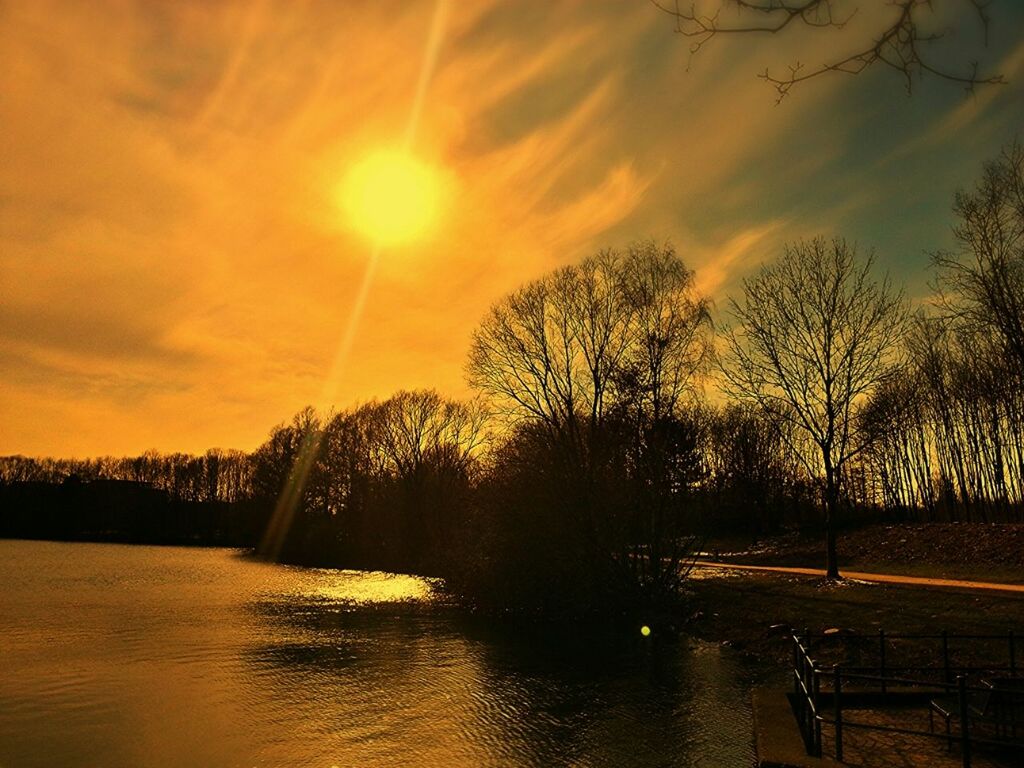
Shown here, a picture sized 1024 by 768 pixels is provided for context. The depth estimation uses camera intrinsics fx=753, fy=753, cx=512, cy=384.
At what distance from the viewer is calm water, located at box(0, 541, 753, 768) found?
13.0 metres

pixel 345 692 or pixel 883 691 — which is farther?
pixel 345 692

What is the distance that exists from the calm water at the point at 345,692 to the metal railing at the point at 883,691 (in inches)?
60.0

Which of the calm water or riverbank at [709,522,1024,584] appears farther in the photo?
riverbank at [709,522,1024,584]

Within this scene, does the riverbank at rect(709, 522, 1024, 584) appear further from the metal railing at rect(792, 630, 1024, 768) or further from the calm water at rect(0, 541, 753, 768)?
the metal railing at rect(792, 630, 1024, 768)

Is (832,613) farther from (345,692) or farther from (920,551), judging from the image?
(920,551)

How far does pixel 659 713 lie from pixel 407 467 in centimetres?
6225

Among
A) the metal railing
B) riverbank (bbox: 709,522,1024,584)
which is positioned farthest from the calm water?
riverbank (bbox: 709,522,1024,584)

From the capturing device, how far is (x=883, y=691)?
13094 millimetres

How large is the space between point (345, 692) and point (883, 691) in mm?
11402

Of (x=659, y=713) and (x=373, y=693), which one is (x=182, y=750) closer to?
(x=373, y=693)

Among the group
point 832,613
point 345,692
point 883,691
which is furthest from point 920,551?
point 345,692

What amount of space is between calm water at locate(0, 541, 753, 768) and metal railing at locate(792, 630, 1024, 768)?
1524 millimetres

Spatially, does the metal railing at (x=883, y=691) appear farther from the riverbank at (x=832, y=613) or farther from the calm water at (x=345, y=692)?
the riverbank at (x=832, y=613)

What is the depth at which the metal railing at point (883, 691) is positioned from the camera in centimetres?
898
